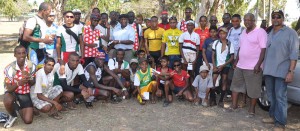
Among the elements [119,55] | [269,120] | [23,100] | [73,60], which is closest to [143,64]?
[119,55]

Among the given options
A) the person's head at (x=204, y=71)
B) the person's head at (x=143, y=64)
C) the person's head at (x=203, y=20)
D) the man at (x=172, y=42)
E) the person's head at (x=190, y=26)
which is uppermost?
the person's head at (x=203, y=20)

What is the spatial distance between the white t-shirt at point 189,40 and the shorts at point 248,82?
128cm

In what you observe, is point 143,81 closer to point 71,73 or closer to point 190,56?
point 190,56

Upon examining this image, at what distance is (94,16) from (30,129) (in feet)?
8.92

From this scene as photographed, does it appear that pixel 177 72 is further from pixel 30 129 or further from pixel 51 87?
pixel 30 129

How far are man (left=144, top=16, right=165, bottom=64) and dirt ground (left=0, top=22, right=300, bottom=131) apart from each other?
4.47ft

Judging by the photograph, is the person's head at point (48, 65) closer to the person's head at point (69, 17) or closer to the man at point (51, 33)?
the man at point (51, 33)

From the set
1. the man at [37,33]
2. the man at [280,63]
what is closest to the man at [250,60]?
the man at [280,63]

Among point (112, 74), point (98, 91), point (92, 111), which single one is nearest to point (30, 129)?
point (92, 111)

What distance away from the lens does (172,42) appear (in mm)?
6812

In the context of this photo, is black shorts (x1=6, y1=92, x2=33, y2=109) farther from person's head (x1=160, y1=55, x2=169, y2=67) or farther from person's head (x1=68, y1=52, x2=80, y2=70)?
person's head (x1=160, y1=55, x2=169, y2=67)

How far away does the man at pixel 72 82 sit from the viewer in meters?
5.71

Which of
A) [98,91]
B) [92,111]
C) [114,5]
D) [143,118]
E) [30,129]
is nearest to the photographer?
[30,129]

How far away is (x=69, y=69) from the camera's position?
5836 mm
